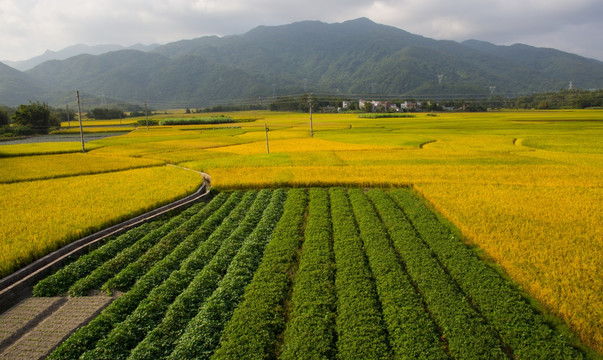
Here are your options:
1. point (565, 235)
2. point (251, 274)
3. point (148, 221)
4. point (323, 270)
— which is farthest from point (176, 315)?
point (565, 235)

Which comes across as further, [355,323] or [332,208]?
[332,208]

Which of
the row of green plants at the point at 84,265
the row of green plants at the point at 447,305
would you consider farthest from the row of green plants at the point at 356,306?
the row of green plants at the point at 84,265

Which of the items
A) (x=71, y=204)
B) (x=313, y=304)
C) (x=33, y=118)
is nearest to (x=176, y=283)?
(x=313, y=304)

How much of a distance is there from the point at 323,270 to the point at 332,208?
7.10 m

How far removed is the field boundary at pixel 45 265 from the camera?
9.84 metres

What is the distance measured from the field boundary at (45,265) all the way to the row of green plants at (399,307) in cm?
1132

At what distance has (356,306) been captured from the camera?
8.71m

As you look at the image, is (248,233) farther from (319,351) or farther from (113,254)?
(319,351)

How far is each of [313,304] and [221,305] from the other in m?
2.60

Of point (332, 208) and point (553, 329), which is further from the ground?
point (332, 208)

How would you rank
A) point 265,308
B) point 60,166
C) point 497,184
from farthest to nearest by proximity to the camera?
point 60,166 < point 497,184 < point 265,308

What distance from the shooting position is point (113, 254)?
1257 cm

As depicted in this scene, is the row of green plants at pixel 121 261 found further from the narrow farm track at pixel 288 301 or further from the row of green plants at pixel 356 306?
the row of green plants at pixel 356 306

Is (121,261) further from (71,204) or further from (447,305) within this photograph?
(447,305)
